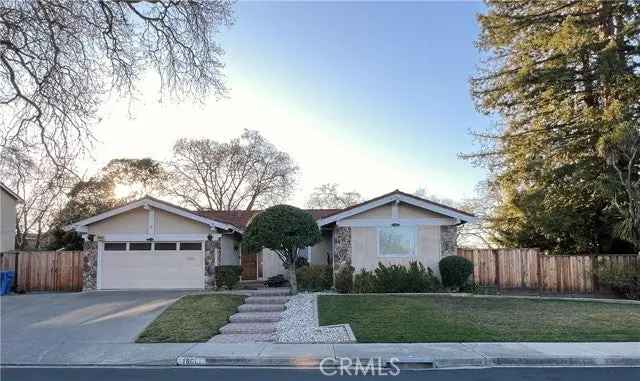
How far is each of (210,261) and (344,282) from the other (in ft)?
18.8

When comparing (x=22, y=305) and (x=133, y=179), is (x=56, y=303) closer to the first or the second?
(x=22, y=305)

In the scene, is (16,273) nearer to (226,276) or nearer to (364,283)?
(226,276)

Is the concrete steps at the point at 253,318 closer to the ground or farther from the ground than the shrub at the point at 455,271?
closer to the ground

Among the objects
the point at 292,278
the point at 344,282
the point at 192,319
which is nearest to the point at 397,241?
the point at 344,282

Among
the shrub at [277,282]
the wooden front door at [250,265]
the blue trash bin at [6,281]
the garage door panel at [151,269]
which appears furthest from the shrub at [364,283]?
the blue trash bin at [6,281]

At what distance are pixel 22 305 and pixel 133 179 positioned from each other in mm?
20227

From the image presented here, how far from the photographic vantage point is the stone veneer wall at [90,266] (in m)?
20.0

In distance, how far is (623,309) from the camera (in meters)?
14.6

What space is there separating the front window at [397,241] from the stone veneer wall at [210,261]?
A: 664 centimetres

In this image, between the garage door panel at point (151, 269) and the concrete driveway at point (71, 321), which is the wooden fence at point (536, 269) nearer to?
the garage door panel at point (151, 269)

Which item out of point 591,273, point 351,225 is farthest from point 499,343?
point 591,273

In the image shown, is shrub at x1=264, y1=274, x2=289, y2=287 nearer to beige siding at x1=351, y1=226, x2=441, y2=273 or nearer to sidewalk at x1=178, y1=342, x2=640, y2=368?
beige siding at x1=351, y1=226, x2=441, y2=273

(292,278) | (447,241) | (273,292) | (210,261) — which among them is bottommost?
(273,292)

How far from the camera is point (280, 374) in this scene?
27.0 feet
